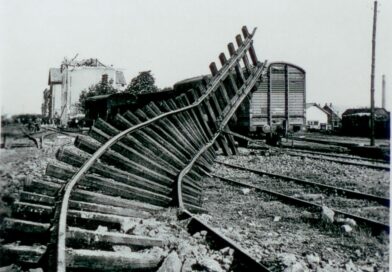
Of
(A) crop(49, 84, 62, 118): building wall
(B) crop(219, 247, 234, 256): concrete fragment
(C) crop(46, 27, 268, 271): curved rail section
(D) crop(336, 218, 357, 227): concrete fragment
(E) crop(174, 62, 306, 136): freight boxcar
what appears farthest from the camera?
(A) crop(49, 84, 62, 118): building wall

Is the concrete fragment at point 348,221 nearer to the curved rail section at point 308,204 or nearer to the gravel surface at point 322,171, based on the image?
the curved rail section at point 308,204

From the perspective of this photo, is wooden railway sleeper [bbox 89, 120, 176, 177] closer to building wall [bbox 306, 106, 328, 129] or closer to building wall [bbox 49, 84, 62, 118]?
building wall [bbox 49, 84, 62, 118]

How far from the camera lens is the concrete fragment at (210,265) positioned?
3279 millimetres

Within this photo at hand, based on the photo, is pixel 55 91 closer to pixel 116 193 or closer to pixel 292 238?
pixel 116 193

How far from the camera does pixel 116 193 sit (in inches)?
191

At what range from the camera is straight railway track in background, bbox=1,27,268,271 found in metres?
3.08

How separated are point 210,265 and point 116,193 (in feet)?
6.27

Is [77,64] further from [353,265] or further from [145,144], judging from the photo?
[353,265]

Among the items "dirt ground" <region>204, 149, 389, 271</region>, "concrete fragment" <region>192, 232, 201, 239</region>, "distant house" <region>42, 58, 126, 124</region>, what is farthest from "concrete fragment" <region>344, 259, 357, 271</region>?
"distant house" <region>42, 58, 126, 124</region>

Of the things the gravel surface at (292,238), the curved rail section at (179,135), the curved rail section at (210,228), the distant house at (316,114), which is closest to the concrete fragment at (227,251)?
the curved rail section at (210,228)

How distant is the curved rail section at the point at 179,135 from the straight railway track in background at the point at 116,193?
0.02 metres

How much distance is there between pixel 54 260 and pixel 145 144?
4.11m

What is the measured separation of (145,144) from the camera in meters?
6.60

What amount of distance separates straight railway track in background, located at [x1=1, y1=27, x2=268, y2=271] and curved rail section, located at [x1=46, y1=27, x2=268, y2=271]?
0.6 inches
